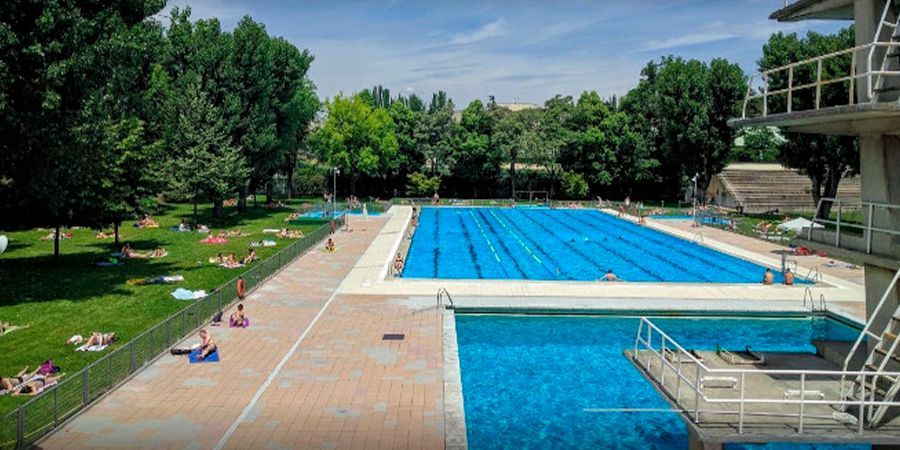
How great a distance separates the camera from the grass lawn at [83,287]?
18219 mm

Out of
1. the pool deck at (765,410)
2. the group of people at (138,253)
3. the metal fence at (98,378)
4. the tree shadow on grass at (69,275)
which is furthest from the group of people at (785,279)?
the group of people at (138,253)

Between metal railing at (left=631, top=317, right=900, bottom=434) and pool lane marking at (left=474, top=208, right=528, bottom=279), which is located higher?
metal railing at (left=631, top=317, right=900, bottom=434)

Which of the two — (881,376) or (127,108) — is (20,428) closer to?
(881,376)

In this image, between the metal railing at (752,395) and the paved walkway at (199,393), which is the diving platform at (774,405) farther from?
the paved walkway at (199,393)

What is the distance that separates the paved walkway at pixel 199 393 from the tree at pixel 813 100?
114 feet

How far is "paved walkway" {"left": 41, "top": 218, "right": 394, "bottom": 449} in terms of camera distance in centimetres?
1209

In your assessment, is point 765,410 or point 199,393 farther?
point 199,393

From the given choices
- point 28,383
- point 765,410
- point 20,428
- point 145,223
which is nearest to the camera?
point 765,410

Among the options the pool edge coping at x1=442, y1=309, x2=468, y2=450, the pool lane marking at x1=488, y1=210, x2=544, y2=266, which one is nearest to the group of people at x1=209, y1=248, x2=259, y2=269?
the pool lane marking at x1=488, y1=210, x2=544, y2=266

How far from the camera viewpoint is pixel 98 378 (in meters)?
14.1

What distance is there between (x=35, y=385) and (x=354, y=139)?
56324 mm

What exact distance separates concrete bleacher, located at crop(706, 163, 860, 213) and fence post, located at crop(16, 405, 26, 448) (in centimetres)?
5786

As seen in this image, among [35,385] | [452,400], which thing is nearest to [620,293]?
[452,400]

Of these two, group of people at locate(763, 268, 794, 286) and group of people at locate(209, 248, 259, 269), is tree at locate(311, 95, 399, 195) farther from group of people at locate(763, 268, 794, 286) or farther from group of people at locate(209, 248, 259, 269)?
group of people at locate(763, 268, 794, 286)
